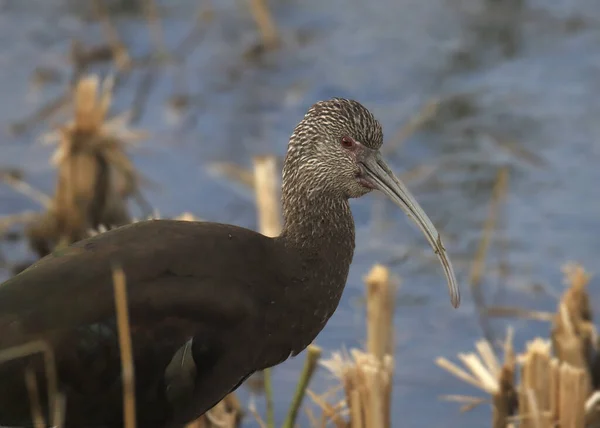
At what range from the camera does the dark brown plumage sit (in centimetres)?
465

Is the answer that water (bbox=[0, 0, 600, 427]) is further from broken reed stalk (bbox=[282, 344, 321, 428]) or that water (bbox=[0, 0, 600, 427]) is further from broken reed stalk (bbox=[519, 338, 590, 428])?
broken reed stalk (bbox=[282, 344, 321, 428])

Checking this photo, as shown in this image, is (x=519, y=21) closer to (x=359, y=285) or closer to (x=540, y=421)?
(x=359, y=285)

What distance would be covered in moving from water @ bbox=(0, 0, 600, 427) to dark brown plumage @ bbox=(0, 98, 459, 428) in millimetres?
2118

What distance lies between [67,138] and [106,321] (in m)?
2.76

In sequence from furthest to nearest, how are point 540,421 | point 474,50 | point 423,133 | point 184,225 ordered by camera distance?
1. point 474,50
2. point 423,133
3. point 540,421
4. point 184,225

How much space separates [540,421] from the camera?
544cm

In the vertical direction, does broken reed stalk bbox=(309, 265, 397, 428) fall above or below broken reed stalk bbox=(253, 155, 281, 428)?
below

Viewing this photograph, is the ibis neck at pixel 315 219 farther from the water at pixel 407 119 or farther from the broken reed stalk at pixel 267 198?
the water at pixel 407 119

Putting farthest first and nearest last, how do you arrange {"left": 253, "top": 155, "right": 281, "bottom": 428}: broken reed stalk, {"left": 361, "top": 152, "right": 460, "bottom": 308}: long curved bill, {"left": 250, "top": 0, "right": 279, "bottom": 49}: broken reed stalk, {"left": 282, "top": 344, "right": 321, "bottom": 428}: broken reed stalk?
{"left": 250, "top": 0, "right": 279, "bottom": 49}: broken reed stalk < {"left": 253, "top": 155, "right": 281, "bottom": 428}: broken reed stalk < {"left": 282, "top": 344, "right": 321, "bottom": 428}: broken reed stalk < {"left": 361, "top": 152, "right": 460, "bottom": 308}: long curved bill

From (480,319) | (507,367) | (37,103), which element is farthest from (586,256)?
(37,103)

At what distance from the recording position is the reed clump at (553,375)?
17.9ft

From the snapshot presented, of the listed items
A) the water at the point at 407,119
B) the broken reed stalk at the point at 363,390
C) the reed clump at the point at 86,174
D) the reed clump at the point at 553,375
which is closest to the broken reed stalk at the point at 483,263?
the water at the point at 407,119

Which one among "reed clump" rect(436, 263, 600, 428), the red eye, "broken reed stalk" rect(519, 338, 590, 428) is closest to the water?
"reed clump" rect(436, 263, 600, 428)

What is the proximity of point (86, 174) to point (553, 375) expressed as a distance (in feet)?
9.11
